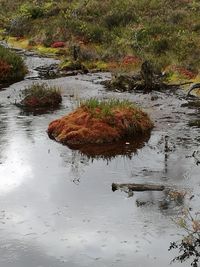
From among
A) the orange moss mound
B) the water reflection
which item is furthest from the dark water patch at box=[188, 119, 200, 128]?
the water reflection

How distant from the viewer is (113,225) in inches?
488

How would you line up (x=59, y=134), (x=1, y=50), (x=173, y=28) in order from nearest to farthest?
(x=59, y=134) → (x=1, y=50) → (x=173, y=28)

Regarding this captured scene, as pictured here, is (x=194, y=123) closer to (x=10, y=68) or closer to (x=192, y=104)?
(x=192, y=104)

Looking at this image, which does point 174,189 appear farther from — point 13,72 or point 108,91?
point 13,72

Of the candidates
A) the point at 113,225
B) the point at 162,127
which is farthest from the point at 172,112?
the point at 113,225

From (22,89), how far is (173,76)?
26.2 feet

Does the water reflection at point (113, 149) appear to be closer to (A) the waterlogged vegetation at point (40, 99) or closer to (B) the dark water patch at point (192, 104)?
(B) the dark water patch at point (192, 104)

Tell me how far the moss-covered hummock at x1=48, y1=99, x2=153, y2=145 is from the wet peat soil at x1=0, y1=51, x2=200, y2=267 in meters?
0.53

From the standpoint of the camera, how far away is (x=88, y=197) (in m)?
14.0

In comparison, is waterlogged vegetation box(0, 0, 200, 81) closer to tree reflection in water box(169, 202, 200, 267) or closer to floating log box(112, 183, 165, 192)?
floating log box(112, 183, 165, 192)

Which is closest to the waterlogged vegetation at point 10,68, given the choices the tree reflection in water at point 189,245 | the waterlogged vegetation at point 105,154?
the waterlogged vegetation at point 105,154

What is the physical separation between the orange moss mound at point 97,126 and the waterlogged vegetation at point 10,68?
417 inches

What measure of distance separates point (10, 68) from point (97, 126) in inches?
497

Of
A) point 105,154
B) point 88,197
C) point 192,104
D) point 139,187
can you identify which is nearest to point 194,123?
point 192,104
